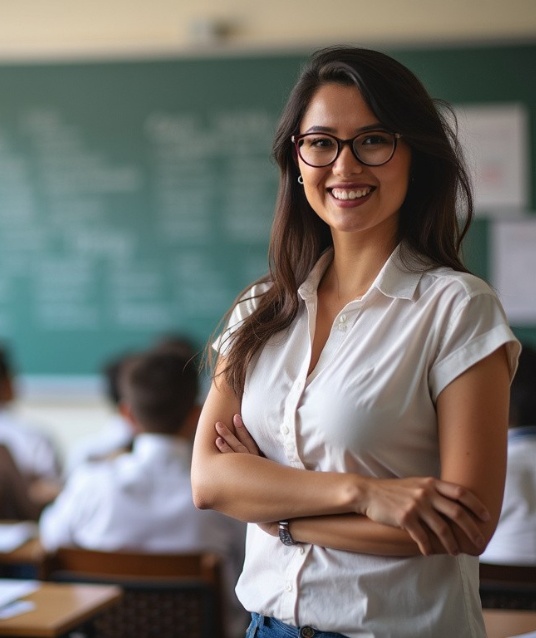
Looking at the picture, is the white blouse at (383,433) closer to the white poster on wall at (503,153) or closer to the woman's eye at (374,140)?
the woman's eye at (374,140)

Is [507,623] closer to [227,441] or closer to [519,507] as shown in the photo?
[519,507]

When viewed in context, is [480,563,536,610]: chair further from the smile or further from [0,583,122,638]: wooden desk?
the smile

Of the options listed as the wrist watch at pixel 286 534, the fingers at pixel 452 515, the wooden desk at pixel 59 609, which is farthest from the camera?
the wooden desk at pixel 59 609

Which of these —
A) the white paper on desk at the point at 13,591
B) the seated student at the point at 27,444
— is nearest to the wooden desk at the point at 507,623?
the white paper on desk at the point at 13,591

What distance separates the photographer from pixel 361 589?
1.55 m

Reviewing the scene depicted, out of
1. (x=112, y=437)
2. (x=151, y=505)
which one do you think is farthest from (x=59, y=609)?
(x=112, y=437)

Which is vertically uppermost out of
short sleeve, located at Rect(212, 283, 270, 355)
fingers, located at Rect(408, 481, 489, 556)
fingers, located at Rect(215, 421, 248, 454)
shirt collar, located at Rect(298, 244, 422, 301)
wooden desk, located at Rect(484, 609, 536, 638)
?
shirt collar, located at Rect(298, 244, 422, 301)

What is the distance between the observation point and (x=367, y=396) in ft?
5.17

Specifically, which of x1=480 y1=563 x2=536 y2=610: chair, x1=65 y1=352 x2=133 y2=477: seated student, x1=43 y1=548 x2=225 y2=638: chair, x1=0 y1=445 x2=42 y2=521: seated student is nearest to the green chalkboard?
x1=65 y1=352 x2=133 y2=477: seated student

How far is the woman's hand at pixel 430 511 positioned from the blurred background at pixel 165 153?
11.9ft

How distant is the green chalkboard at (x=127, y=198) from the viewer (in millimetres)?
5312

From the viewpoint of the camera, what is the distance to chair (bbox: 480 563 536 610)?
2432mm

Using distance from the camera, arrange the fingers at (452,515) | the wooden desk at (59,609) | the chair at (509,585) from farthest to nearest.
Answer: the chair at (509,585)
the wooden desk at (59,609)
the fingers at (452,515)

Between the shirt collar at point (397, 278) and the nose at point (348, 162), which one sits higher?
the nose at point (348, 162)
